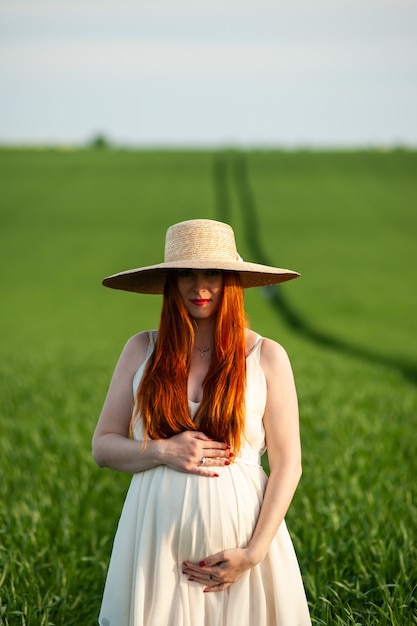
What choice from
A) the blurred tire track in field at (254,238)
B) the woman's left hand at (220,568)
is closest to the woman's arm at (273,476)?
the woman's left hand at (220,568)

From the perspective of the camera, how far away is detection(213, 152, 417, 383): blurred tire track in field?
68.3 ft

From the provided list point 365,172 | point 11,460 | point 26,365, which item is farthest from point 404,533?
point 365,172

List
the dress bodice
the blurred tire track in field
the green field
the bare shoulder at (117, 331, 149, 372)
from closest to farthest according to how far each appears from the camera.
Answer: the dress bodice, the bare shoulder at (117, 331, 149, 372), the green field, the blurred tire track in field

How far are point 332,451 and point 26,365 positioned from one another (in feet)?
30.3

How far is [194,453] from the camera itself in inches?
128

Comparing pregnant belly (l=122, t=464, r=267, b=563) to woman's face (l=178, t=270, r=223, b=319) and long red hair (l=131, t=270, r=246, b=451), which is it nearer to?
long red hair (l=131, t=270, r=246, b=451)

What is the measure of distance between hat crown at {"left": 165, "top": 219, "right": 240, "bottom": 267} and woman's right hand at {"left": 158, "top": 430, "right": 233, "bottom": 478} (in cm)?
66

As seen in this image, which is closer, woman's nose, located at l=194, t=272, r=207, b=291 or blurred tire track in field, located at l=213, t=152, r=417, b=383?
woman's nose, located at l=194, t=272, r=207, b=291

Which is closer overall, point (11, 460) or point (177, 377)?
point (177, 377)

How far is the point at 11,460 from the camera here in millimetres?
8828

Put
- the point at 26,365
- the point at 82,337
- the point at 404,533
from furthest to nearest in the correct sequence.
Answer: the point at 82,337 < the point at 26,365 < the point at 404,533

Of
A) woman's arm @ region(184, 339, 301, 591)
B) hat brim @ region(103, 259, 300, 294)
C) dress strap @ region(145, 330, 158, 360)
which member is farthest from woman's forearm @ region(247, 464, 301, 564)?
hat brim @ region(103, 259, 300, 294)

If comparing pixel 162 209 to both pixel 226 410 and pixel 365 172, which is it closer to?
pixel 365 172

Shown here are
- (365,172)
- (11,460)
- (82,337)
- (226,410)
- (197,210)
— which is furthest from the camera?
(365,172)
